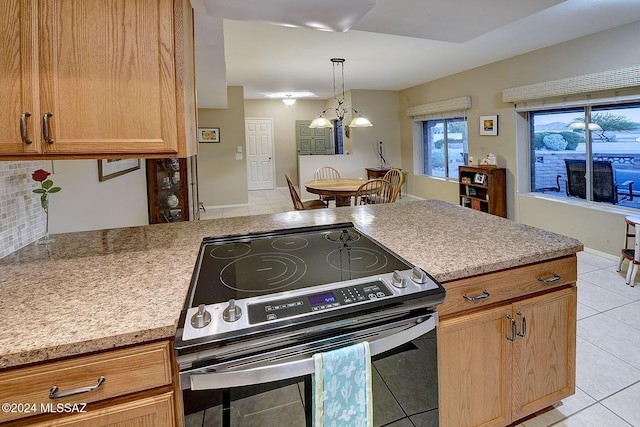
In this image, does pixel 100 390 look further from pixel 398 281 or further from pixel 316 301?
pixel 398 281

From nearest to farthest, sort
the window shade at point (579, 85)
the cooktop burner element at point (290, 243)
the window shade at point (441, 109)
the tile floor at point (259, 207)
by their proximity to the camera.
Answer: the cooktop burner element at point (290, 243)
the window shade at point (579, 85)
the window shade at point (441, 109)
the tile floor at point (259, 207)

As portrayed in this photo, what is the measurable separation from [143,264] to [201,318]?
0.56m

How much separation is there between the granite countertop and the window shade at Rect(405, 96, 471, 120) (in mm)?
→ 4313

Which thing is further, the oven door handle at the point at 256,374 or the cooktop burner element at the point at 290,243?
the cooktop burner element at the point at 290,243

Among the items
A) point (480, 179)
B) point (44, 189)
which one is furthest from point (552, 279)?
point (480, 179)

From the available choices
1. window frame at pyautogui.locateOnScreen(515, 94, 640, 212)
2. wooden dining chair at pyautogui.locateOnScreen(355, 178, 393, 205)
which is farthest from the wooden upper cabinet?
window frame at pyautogui.locateOnScreen(515, 94, 640, 212)

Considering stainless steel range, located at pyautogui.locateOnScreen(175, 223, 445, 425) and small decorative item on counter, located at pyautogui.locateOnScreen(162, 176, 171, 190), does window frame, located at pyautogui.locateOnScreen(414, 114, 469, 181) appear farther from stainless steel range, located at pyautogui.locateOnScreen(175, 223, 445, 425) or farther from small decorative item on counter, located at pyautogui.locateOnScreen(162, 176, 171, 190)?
stainless steel range, located at pyautogui.locateOnScreen(175, 223, 445, 425)

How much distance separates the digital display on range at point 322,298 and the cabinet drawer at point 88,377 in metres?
0.39

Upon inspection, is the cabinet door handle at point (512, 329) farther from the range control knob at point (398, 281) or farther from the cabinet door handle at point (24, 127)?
the cabinet door handle at point (24, 127)

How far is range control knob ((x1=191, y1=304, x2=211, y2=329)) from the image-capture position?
0.86 metres

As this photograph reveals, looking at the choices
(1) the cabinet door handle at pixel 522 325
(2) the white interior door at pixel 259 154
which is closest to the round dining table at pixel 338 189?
(1) the cabinet door handle at pixel 522 325

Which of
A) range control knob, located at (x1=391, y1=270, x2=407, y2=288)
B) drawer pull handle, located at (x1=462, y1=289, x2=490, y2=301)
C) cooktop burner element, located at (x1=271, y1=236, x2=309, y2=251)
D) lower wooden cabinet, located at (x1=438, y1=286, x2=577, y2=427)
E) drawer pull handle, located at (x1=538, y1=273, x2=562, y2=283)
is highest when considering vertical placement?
cooktop burner element, located at (x1=271, y1=236, x2=309, y2=251)

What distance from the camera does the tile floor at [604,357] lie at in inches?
65.8

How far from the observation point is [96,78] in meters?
1.13
